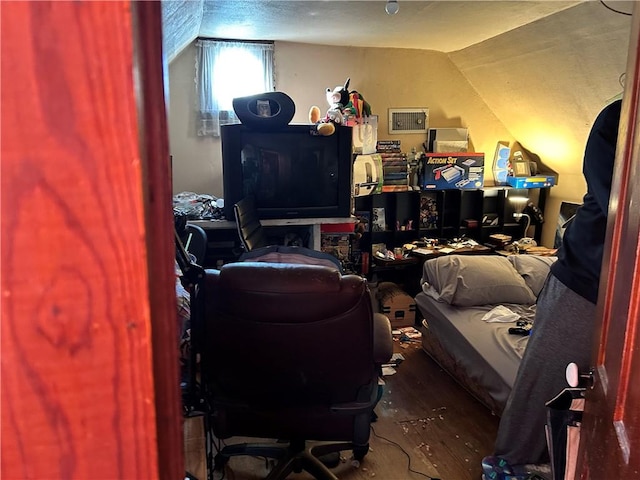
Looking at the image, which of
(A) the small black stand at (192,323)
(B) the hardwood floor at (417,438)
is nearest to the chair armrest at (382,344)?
(A) the small black stand at (192,323)

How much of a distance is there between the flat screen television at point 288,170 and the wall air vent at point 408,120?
1.07 m

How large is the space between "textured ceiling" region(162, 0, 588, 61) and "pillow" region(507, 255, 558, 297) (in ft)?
5.01

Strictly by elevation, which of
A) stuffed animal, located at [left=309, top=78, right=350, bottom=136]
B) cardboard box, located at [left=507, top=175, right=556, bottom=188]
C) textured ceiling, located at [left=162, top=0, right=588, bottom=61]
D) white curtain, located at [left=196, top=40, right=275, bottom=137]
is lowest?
cardboard box, located at [left=507, top=175, right=556, bottom=188]

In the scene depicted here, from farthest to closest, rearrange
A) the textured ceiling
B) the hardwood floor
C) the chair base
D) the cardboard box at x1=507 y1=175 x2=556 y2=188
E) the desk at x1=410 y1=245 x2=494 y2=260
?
the cardboard box at x1=507 y1=175 x2=556 y2=188 < the desk at x1=410 y1=245 x2=494 y2=260 < the textured ceiling < the hardwood floor < the chair base

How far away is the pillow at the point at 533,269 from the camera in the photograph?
121 inches

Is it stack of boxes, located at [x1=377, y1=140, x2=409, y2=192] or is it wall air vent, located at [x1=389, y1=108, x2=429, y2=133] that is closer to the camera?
stack of boxes, located at [x1=377, y1=140, x2=409, y2=192]

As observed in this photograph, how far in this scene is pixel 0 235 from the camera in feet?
1.33

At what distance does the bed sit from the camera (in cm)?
242

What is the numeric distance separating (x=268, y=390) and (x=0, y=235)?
1.34 m

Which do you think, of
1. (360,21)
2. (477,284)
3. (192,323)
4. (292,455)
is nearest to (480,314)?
(477,284)

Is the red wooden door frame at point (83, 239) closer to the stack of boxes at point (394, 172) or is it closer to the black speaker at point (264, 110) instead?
the black speaker at point (264, 110)

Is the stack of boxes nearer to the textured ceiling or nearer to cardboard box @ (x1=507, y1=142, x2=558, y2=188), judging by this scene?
the textured ceiling

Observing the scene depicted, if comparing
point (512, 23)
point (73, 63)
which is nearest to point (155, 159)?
point (73, 63)

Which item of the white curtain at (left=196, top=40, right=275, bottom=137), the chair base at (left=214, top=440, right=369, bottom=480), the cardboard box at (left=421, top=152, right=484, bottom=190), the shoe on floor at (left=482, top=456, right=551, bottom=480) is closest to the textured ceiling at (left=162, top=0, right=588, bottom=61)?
the white curtain at (left=196, top=40, right=275, bottom=137)
